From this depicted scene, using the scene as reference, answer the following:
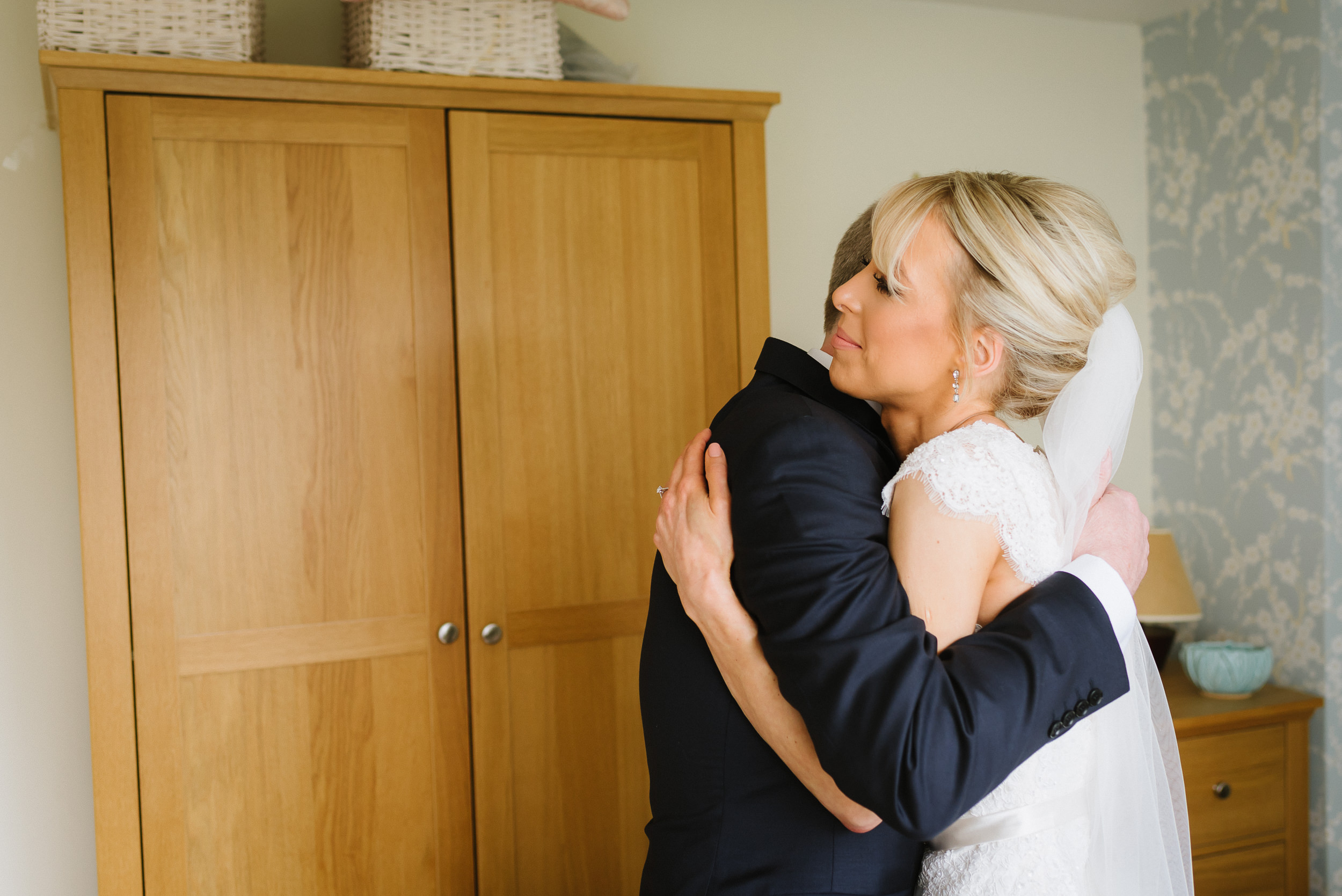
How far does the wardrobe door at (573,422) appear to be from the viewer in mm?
1671

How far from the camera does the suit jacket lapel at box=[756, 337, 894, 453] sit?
1.02m

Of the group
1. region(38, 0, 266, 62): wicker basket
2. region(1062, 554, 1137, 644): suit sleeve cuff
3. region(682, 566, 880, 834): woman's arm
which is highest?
region(38, 0, 266, 62): wicker basket

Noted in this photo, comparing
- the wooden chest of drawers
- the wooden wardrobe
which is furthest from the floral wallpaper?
the wooden wardrobe

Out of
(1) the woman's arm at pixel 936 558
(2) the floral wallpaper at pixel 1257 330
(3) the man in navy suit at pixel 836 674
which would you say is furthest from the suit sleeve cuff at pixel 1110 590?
(2) the floral wallpaper at pixel 1257 330

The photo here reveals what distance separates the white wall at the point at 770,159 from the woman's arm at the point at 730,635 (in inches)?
52.6

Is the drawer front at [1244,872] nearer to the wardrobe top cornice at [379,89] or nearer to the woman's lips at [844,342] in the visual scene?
the woman's lips at [844,342]

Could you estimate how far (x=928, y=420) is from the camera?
1069 millimetres

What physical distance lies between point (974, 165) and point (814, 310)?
Result: 647 millimetres

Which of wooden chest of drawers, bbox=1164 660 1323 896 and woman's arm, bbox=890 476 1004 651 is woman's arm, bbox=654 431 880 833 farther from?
wooden chest of drawers, bbox=1164 660 1323 896

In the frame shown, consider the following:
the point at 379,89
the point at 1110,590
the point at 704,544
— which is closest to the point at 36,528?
the point at 379,89

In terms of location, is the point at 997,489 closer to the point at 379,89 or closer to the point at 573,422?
the point at 573,422

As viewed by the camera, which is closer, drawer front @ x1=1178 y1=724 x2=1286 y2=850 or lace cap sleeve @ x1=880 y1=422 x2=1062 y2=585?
lace cap sleeve @ x1=880 y1=422 x2=1062 y2=585

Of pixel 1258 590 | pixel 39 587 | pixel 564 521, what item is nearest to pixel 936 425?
pixel 564 521

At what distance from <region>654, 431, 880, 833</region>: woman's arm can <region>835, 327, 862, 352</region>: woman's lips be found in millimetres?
195
